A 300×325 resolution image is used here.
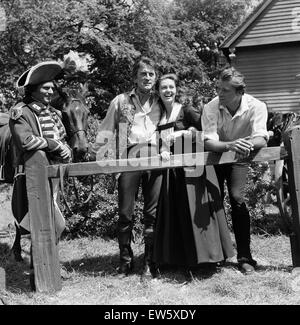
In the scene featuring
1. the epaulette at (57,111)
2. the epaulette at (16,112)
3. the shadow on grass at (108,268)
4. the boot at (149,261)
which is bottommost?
the shadow on grass at (108,268)

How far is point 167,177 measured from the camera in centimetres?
420

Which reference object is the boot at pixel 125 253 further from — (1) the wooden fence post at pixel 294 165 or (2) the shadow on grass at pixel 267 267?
(1) the wooden fence post at pixel 294 165

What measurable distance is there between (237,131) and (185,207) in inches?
31.7

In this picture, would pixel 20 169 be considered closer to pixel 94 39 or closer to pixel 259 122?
pixel 259 122

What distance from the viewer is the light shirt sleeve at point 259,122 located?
3.81m

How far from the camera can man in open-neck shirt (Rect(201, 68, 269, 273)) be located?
378cm

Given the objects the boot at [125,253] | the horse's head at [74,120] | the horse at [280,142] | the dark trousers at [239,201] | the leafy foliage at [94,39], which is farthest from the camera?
the leafy foliage at [94,39]

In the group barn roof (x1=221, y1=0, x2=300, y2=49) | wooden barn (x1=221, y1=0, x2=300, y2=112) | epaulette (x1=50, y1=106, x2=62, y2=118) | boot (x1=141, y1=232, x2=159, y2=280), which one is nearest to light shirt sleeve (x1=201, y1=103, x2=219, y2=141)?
boot (x1=141, y1=232, x2=159, y2=280)

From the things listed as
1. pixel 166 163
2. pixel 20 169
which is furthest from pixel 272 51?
pixel 20 169

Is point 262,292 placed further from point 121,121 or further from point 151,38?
point 151,38

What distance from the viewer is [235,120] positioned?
4039mm

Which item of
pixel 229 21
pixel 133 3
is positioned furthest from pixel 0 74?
pixel 229 21

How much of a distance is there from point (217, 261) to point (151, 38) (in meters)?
12.4

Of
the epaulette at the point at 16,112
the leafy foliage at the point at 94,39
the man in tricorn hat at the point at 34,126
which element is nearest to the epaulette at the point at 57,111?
the man in tricorn hat at the point at 34,126
